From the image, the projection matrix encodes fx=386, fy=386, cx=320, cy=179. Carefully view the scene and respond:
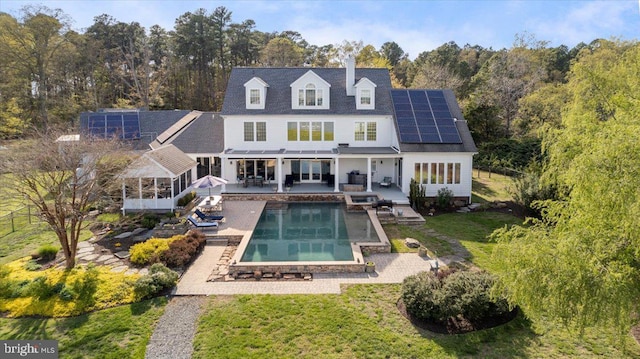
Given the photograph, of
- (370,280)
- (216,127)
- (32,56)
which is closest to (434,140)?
(370,280)

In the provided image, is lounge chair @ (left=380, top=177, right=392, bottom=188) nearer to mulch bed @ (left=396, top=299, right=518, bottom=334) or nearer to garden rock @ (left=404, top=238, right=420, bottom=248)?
garden rock @ (left=404, top=238, right=420, bottom=248)

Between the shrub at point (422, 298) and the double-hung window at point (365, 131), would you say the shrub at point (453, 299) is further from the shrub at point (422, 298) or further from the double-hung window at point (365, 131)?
the double-hung window at point (365, 131)

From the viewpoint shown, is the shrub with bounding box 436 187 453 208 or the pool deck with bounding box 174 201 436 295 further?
the shrub with bounding box 436 187 453 208

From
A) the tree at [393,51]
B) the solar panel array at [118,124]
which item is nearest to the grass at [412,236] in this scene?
the solar panel array at [118,124]

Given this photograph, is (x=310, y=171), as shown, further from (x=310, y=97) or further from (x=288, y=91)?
(x=288, y=91)

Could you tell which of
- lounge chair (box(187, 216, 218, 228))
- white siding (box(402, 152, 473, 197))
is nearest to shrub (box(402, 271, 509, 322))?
lounge chair (box(187, 216, 218, 228))

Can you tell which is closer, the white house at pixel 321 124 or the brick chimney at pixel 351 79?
the white house at pixel 321 124

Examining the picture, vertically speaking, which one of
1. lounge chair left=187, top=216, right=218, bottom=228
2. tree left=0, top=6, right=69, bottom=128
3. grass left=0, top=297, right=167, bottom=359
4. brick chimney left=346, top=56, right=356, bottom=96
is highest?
tree left=0, top=6, right=69, bottom=128
